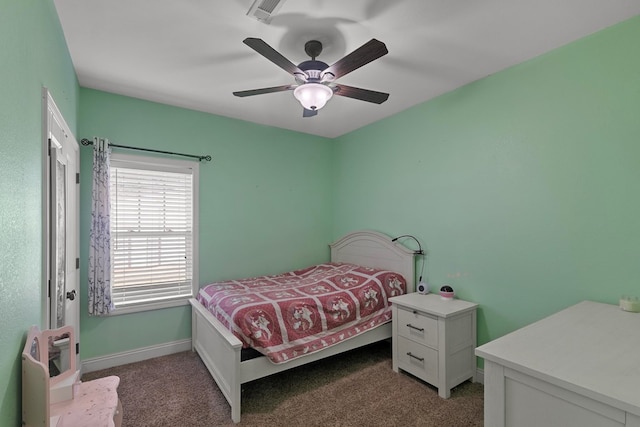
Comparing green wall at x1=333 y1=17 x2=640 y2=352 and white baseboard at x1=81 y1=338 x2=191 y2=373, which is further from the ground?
green wall at x1=333 y1=17 x2=640 y2=352

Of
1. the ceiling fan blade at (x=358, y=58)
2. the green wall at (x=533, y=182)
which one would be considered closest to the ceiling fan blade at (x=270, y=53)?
the ceiling fan blade at (x=358, y=58)

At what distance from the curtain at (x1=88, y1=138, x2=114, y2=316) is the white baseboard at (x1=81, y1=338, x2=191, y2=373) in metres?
0.46

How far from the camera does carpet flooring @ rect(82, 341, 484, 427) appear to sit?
204cm

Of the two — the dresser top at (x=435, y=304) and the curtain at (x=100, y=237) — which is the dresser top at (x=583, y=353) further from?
the curtain at (x=100, y=237)

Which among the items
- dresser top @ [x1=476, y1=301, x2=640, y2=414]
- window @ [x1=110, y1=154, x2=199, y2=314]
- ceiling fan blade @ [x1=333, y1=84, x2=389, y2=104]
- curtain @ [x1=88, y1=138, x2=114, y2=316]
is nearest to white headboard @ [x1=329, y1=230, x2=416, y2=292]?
dresser top @ [x1=476, y1=301, x2=640, y2=414]

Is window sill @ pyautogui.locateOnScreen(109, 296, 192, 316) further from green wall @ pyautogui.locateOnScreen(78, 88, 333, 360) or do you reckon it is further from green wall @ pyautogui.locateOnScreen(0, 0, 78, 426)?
green wall @ pyautogui.locateOnScreen(0, 0, 78, 426)

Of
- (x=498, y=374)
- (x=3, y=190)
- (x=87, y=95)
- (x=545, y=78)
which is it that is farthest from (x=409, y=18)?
(x=87, y=95)

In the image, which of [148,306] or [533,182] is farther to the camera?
[148,306]

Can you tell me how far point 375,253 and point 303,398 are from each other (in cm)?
175

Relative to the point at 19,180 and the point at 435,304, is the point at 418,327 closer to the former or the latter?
the point at 435,304

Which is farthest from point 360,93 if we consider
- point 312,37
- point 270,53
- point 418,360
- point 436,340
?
point 418,360

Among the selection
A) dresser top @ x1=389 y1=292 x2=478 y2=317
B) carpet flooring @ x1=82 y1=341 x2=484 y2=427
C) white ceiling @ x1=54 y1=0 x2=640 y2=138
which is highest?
white ceiling @ x1=54 y1=0 x2=640 y2=138

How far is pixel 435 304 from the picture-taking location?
8.34 feet

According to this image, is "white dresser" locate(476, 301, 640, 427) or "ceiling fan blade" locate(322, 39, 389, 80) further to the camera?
"ceiling fan blade" locate(322, 39, 389, 80)
